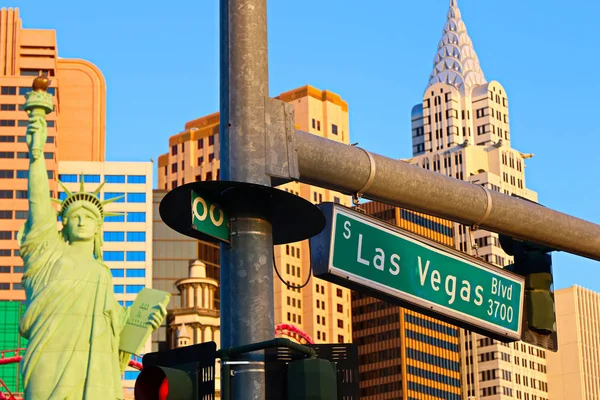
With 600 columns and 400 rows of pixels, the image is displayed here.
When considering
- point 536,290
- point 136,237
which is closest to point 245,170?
point 536,290

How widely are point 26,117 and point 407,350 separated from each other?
6024cm

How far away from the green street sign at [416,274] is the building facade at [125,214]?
6030 inches

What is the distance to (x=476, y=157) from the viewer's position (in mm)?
193500

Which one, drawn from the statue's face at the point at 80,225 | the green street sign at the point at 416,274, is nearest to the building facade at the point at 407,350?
the statue's face at the point at 80,225

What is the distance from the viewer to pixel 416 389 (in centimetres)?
17262

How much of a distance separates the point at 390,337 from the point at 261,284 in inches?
6632

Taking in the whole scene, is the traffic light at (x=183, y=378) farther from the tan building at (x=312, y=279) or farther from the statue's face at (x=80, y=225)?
the tan building at (x=312, y=279)

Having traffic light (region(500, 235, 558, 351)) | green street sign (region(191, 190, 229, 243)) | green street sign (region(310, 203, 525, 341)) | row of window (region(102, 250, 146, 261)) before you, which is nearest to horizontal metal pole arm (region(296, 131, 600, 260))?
traffic light (region(500, 235, 558, 351))

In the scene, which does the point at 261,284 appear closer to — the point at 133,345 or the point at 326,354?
the point at 326,354

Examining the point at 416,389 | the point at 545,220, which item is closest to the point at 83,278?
the point at 545,220

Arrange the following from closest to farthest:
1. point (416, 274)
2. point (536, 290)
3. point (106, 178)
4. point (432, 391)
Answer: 1. point (416, 274)
2. point (536, 290)
3. point (106, 178)
4. point (432, 391)

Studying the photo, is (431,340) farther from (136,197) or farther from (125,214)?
(125,214)

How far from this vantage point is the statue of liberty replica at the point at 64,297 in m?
35.5

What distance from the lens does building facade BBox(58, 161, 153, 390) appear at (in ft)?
533
